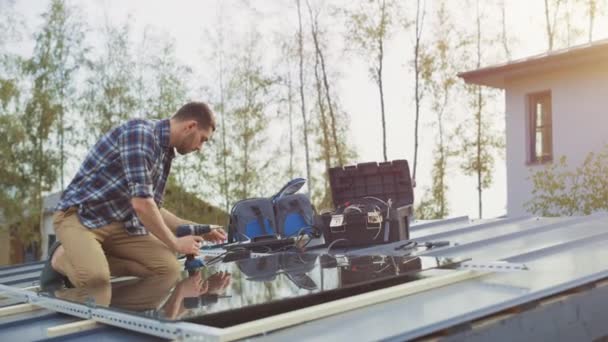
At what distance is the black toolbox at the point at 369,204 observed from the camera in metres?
5.03

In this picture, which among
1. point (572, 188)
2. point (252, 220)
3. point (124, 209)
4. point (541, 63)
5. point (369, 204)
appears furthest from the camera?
point (541, 63)

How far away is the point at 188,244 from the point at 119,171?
564 millimetres

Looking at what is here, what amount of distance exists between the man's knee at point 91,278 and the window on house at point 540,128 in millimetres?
9778

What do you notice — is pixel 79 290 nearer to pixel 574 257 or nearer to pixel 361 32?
pixel 574 257

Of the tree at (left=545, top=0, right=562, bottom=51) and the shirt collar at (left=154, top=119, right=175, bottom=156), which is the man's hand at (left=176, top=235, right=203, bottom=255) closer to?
the shirt collar at (left=154, top=119, right=175, bottom=156)

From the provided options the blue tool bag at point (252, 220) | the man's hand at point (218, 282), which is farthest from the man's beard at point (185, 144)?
the blue tool bag at point (252, 220)

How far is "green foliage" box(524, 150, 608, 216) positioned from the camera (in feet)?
34.3

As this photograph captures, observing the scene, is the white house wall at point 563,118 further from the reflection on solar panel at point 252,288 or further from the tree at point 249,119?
the reflection on solar panel at point 252,288

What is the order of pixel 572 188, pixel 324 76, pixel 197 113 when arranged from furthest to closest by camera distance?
1. pixel 324 76
2. pixel 572 188
3. pixel 197 113

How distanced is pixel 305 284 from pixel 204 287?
41 cm

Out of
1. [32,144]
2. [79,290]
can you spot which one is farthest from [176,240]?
[32,144]

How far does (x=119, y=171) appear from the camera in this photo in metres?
3.77

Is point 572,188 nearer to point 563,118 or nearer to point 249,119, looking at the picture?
point 563,118

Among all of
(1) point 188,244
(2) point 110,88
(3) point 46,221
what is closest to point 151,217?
(1) point 188,244
